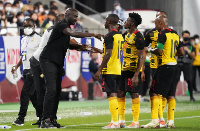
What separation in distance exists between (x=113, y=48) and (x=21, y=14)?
1292 cm

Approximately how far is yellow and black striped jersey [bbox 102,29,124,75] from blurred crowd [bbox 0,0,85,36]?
34.0 feet

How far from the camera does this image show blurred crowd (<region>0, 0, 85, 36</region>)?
23.0 metres

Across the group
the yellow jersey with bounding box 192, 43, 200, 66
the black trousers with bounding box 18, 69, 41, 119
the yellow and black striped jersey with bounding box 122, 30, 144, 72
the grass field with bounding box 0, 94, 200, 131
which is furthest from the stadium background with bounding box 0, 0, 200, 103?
the yellow and black striped jersey with bounding box 122, 30, 144, 72

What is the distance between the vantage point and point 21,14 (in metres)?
23.8

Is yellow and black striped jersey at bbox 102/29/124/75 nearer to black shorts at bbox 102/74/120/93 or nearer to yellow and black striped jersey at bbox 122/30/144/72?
black shorts at bbox 102/74/120/93

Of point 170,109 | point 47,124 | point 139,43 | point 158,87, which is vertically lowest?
point 47,124

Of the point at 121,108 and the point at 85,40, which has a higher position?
the point at 85,40

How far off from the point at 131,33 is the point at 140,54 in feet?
1.68

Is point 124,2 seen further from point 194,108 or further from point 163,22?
point 163,22

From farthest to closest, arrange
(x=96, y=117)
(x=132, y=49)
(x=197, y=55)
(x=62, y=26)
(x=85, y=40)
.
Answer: (x=197, y=55), (x=85, y=40), (x=96, y=117), (x=132, y=49), (x=62, y=26)

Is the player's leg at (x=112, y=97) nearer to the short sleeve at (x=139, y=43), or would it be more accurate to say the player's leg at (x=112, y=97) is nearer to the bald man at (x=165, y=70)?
the bald man at (x=165, y=70)

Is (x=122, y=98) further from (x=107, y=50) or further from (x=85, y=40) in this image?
(x=85, y=40)

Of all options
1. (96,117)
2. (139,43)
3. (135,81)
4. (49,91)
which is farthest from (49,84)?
(96,117)

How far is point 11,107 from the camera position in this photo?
18484 millimetres
